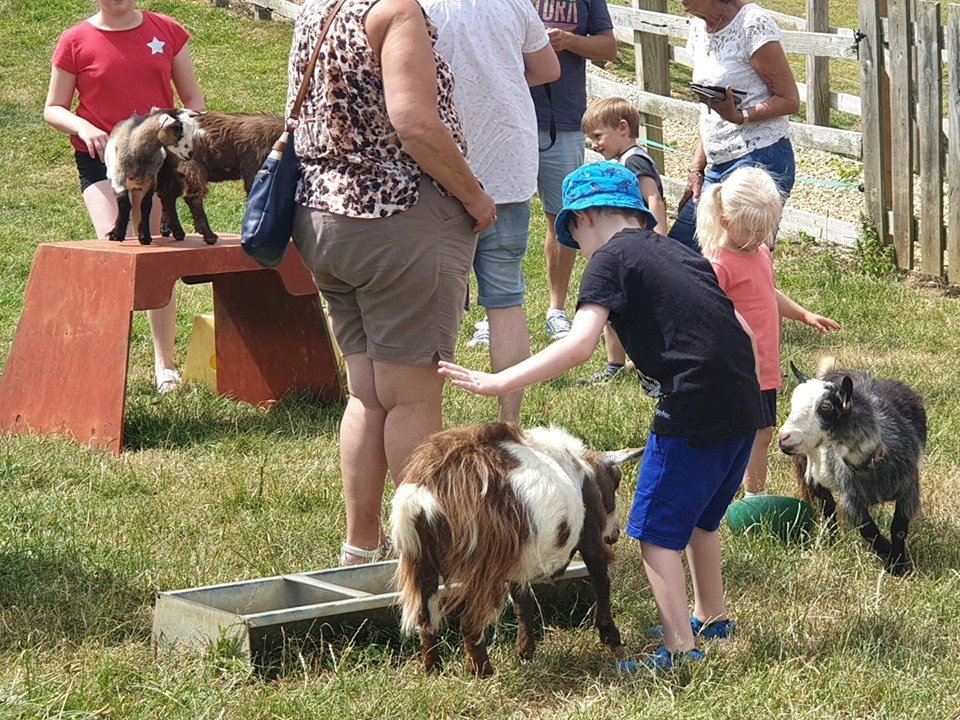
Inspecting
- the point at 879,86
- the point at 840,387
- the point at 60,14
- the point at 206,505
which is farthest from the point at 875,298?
the point at 60,14

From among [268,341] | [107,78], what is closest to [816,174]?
[268,341]

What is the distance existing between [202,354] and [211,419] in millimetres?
807

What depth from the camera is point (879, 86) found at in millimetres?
8859

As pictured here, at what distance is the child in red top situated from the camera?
171 inches

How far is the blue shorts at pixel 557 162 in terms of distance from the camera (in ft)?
23.3

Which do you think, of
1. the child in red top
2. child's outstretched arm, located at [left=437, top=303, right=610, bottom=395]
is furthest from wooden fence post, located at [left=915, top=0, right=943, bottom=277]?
child's outstretched arm, located at [left=437, top=303, right=610, bottom=395]

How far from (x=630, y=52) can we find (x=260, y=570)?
14746 millimetres

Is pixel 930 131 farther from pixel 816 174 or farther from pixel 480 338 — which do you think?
pixel 816 174

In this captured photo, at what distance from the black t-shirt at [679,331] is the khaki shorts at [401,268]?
54cm

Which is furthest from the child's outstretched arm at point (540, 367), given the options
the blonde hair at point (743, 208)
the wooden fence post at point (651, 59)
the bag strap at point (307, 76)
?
the wooden fence post at point (651, 59)

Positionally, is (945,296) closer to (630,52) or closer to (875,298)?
(875,298)

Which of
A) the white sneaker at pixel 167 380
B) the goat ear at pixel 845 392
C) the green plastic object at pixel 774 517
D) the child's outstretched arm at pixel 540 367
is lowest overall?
the white sneaker at pixel 167 380

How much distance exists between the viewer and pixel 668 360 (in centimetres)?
348

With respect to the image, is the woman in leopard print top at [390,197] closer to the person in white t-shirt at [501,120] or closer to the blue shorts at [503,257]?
the person in white t-shirt at [501,120]
